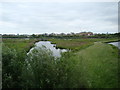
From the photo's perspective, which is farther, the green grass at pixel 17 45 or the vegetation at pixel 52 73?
the green grass at pixel 17 45

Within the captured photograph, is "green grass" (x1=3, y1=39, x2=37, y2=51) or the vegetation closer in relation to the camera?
the vegetation

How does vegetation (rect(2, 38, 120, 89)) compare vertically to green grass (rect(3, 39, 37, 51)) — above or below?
below

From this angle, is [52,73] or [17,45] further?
[17,45]

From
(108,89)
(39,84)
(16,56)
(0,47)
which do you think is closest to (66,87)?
(39,84)

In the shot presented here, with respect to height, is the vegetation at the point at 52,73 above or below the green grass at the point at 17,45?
below

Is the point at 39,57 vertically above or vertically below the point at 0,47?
below

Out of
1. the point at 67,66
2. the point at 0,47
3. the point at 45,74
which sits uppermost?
the point at 0,47

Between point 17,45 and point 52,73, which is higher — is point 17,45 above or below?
above

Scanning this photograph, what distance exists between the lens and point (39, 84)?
480 centimetres

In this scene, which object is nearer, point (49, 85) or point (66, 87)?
point (66, 87)

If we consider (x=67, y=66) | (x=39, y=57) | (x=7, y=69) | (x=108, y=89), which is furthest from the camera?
(x=7, y=69)

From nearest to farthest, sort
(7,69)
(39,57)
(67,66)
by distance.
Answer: (67,66)
(39,57)
(7,69)

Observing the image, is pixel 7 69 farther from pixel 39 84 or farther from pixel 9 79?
pixel 39 84

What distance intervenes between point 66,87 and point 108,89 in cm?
142
